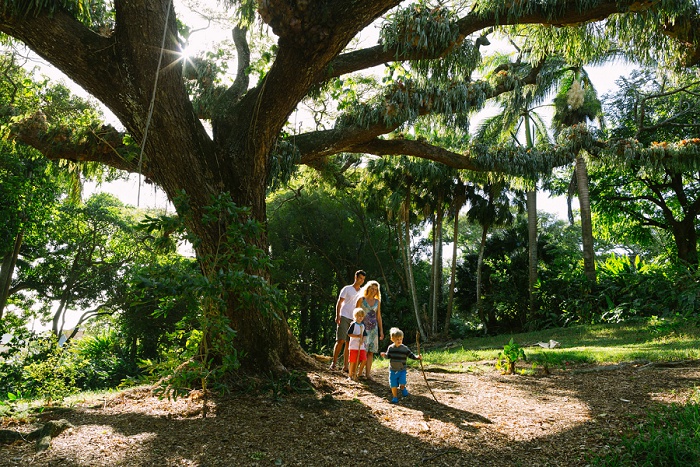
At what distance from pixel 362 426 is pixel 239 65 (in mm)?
5706

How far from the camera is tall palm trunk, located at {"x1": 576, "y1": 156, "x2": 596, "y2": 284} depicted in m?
17.8

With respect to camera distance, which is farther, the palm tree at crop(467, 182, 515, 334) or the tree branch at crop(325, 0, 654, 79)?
the palm tree at crop(467, 182, 515, 334)

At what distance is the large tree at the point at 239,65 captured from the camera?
5086 mm

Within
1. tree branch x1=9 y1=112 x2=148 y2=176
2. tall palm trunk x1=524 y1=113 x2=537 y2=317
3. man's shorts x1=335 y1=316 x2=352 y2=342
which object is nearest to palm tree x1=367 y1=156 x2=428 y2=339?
tall palm trunk x1=524 y1=113 x2=537 y2=317

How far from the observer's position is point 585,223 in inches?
724

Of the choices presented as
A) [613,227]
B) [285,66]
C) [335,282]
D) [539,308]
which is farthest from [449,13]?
[613,227]

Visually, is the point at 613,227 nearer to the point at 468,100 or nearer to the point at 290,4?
the point at 468,100

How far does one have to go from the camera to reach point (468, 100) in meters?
9.24

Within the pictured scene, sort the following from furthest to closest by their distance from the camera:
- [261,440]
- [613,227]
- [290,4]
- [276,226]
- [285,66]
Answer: [613,227]
[276,226]
[285,66]
[290,4]
[261,440]

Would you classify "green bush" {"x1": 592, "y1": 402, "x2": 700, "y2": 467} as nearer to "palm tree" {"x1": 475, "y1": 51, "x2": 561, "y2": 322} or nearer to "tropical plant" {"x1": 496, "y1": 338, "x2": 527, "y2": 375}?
"tropical plant" {"x1": 496, "y1": 338, "x2": 527, "y2": 375}

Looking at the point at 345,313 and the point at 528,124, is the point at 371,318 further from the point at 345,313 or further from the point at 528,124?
the point at 528,124

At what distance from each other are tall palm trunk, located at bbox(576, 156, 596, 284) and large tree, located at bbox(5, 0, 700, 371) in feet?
37.5

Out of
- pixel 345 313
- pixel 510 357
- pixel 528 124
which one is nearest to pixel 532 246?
pixel 528 124

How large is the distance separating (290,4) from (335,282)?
1879 cm
